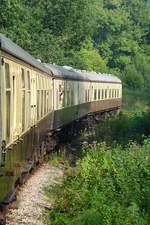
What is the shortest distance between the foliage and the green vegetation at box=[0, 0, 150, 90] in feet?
48.1

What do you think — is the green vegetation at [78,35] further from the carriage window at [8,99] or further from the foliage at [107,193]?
the carriage window at [8,99]

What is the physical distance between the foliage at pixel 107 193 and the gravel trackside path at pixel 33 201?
305 millimetres

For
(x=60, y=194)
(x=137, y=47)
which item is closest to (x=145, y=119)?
(x=60, y=194)

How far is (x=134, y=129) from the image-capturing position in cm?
2720

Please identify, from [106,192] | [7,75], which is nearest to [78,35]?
[106,192]

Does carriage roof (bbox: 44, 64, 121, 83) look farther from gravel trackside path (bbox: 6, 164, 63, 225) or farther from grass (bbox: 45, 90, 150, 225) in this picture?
gravel trackside path (bbox: 6, 164, 63, 225)

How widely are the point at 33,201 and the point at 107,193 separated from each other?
4.98 feet

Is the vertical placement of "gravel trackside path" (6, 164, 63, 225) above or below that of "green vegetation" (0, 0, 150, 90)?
below

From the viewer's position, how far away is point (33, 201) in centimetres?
1370

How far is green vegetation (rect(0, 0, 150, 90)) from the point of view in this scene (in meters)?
51.6

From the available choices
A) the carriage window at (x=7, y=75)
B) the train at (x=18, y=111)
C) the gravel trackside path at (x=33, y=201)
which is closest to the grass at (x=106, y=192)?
the gravel trackside path at (x=33, y=201)

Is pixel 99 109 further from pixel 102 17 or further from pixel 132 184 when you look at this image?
pixel 102 17

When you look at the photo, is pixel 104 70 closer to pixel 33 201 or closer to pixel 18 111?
pixel 33 201

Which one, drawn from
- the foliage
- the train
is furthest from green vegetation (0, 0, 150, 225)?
the train
